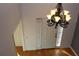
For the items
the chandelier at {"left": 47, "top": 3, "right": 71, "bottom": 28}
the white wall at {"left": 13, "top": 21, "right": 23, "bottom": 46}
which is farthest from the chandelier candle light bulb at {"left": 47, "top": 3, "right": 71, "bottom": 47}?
the white wall at {"left": 13, "top": 21, "right": 23, "bottom": 46}

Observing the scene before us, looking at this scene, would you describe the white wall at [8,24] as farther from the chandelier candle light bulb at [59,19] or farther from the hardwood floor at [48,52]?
the chandelier candle light bulb at [59,19]

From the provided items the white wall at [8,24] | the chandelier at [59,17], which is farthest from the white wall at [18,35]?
the chandelier at [59,17]

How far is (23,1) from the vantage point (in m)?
0.87

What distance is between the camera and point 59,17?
84cm

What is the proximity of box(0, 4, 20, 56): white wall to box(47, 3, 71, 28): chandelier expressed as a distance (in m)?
0.26

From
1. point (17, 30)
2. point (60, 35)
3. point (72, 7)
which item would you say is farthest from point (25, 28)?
point (72, 7)

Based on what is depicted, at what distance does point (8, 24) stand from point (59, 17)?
41 centimetres

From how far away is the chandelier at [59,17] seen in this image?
841 millimetres

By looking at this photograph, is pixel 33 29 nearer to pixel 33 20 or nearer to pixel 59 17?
pixel 33 20

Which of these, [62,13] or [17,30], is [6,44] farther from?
[62,13]

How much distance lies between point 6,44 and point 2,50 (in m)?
0.06

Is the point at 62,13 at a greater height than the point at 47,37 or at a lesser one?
greater

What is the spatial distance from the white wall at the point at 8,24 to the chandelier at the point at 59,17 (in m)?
0.26

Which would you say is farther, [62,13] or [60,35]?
[60,35]
